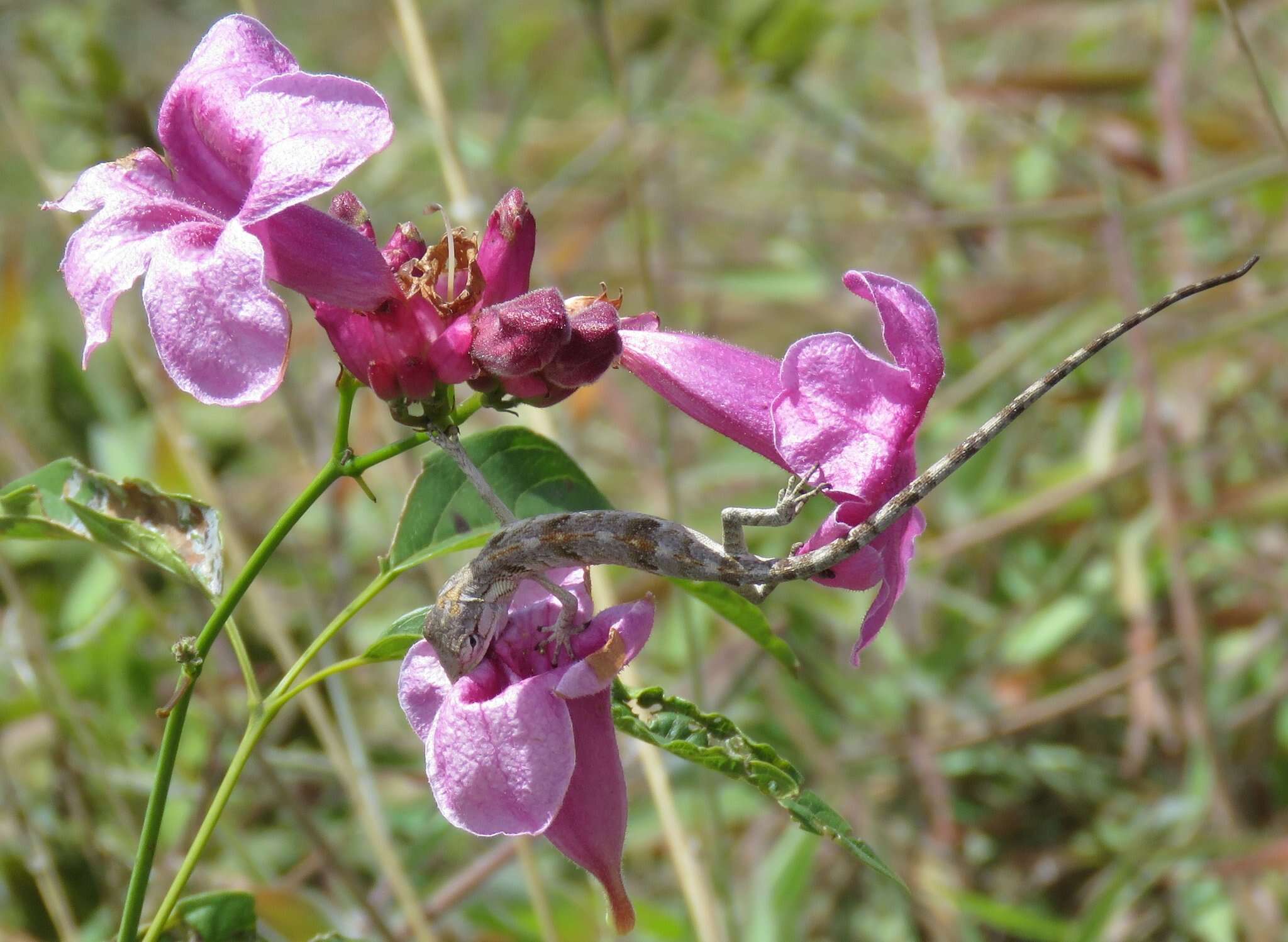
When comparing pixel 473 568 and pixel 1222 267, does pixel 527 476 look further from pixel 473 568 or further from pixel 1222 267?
pixel 1222 267

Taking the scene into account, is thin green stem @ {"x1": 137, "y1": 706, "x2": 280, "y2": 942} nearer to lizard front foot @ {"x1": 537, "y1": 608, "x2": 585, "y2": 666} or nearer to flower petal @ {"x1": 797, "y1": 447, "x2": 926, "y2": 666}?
lizard front foot @ {"x1": 537, "y1": 608, "x2": 585, "y2": 666}

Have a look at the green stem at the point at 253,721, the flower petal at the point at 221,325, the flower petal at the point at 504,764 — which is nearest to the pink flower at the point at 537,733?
the flower petal at the point at 504,764

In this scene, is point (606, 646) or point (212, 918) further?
point (212, 918)

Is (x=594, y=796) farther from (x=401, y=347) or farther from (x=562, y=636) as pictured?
(x=401, y=347)

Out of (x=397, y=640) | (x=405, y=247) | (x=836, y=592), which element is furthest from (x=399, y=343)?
(x=836, y=592)

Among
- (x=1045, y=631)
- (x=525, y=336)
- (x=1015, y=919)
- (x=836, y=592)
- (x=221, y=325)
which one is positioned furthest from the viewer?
(x=836, y=592)

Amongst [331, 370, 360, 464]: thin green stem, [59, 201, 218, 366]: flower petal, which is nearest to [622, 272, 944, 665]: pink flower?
[331, 370, 360, 464]: thin green stem
